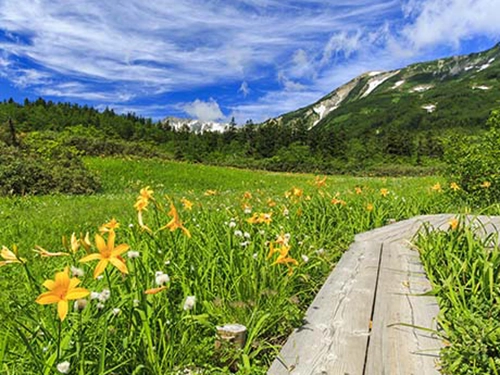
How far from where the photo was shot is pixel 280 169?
147 feet

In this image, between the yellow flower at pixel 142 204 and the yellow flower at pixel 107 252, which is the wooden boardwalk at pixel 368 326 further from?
the yellow flower at pixel 142 204

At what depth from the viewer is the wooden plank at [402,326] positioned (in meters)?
1.83

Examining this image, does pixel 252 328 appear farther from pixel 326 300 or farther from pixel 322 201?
pixel 322 201

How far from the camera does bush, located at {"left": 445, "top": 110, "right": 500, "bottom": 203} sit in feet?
24.3

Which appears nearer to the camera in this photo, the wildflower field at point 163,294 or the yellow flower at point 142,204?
the wildflower field at point 163,294

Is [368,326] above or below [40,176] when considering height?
below

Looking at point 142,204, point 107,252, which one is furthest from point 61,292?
point 142,204

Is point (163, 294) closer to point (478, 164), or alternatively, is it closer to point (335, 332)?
point (335, 332)

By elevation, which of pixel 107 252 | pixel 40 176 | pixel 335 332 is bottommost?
pixel 335 332

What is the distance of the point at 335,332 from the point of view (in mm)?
2117

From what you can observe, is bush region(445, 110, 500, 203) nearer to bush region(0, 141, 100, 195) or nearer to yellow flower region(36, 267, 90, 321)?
yellow flower region(36, 267, 90, 321)

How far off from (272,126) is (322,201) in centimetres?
6324

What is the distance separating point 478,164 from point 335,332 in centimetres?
679

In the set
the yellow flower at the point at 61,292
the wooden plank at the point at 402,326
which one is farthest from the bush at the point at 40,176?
the yellow flower at the point at 61,292
